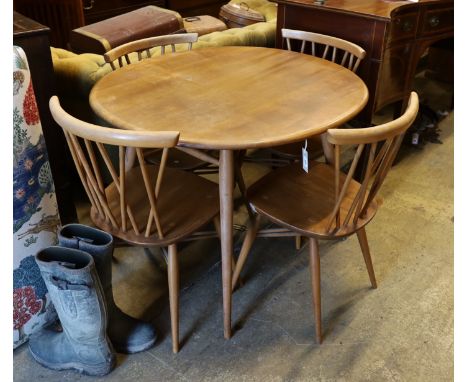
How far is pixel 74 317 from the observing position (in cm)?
143

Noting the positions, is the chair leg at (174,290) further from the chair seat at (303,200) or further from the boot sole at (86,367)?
the chair seat at (303,200)

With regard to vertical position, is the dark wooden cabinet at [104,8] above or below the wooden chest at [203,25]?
below

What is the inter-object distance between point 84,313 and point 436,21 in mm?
2273

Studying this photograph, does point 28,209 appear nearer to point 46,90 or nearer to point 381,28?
point 46,90

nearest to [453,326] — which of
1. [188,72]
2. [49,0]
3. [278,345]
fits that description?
[278,345]

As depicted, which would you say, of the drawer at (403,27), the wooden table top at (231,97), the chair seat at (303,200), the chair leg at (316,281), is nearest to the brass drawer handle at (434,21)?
the drawer at (403,27)

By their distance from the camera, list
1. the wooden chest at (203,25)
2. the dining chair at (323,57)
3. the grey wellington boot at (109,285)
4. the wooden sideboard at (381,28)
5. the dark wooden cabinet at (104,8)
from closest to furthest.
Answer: the grey wellington boot at (109,285)
the dining chair at (323,57)
the wooden sideboard at (381,28)
the wooden chest at (203,25)
the dark wooden cabinet at (104,8)

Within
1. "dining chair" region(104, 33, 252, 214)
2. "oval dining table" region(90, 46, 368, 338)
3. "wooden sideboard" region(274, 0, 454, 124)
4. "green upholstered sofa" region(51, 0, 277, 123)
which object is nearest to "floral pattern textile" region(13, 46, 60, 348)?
"oval dining table" region(90, 46, 368, 338)

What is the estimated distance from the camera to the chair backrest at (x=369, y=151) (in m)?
1.28

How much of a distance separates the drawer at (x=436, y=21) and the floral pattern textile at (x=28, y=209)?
1.97 m

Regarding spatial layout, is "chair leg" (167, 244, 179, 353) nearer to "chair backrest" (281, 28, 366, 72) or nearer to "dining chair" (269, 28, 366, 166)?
"dining chair" (269, 28, 366, 166)

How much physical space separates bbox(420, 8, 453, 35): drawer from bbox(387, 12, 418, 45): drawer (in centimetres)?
8

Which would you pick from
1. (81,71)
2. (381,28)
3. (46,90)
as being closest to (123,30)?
(81,71)

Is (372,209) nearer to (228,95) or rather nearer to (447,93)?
(228,95)
